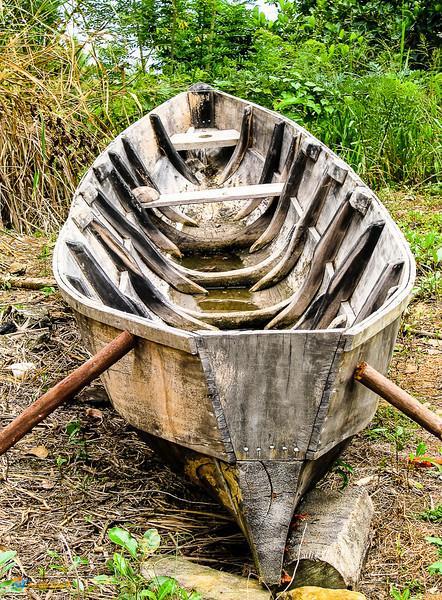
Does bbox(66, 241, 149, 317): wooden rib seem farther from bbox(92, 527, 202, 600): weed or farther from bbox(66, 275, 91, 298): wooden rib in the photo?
bbox(92, 527, 202, 600): weed

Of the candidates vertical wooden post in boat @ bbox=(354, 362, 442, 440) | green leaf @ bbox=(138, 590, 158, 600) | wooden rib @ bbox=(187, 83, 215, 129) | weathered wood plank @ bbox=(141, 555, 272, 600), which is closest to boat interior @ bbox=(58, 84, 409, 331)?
vertical wooden post in boat @ bbox=(354, 362, 442, 440)

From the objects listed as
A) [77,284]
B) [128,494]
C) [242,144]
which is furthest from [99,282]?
[242,144]

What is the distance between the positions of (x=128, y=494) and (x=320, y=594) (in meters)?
0.96

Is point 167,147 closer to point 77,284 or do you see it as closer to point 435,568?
point 77,284

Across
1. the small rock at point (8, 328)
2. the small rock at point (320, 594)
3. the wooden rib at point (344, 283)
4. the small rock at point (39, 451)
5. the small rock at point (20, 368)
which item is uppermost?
the wooden rib at point (344, 283)

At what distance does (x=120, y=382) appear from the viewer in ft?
8.41

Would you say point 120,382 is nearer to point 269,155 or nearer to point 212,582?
point 212,582

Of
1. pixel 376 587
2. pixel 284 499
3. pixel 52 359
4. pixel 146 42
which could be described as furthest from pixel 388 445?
pixel 146 42

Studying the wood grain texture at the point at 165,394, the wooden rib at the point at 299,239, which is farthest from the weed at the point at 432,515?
the wooden rib at the point at 299,239

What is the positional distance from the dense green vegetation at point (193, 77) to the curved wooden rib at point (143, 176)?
630 mm

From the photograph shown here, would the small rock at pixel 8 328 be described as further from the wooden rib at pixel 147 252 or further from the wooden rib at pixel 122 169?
the wooden rib at pixel 122 169

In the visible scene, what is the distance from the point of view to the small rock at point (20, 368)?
3.79m

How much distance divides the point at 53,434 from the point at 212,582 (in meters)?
1.29

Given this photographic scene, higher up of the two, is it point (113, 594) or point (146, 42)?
point (146, 42)
